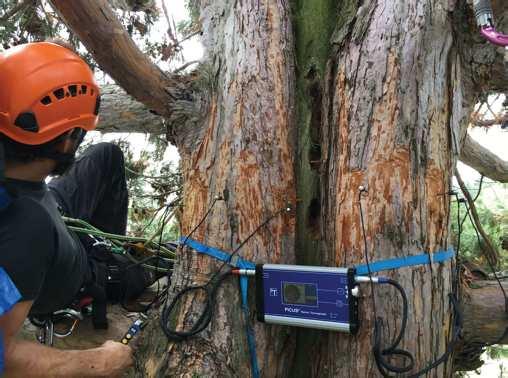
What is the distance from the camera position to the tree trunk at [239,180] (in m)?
1.82

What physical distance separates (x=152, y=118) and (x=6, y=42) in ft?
6.38

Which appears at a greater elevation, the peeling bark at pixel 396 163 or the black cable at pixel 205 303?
the peeling bark at pixel 396 163

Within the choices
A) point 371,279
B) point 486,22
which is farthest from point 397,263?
point 486,22

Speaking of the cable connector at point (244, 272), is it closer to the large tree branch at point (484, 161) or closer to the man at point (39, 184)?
the man at point (39, 184)

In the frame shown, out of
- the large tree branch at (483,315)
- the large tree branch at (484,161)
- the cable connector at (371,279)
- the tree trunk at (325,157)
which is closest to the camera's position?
the cable connector at (371,279)

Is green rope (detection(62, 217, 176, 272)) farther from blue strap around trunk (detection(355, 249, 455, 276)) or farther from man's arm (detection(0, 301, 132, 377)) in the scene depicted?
blue strap around trunk (detection(355, 249, 455, 276))

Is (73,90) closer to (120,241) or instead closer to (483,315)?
(120,241)

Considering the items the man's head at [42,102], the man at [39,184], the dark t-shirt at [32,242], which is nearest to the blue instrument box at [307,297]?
the man at [39,184]

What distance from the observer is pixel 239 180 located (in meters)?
1.95

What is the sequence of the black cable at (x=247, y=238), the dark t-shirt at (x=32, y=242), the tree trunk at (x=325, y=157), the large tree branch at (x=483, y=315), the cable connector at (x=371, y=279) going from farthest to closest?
the large tree branch at (x=483, y=315)
the black cable at (x=247, y=238)
the tree trunk at (x=325, y=157)
the cable connector at (x=371, y=279)
the dark t-shirt at (x=32, y=242)

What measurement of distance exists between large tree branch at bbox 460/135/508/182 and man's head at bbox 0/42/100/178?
9.21 feet

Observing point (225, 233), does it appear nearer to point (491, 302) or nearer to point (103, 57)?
point (103, 57)

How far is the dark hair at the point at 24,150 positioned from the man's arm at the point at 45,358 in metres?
0.46

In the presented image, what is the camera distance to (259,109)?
2012 mm
